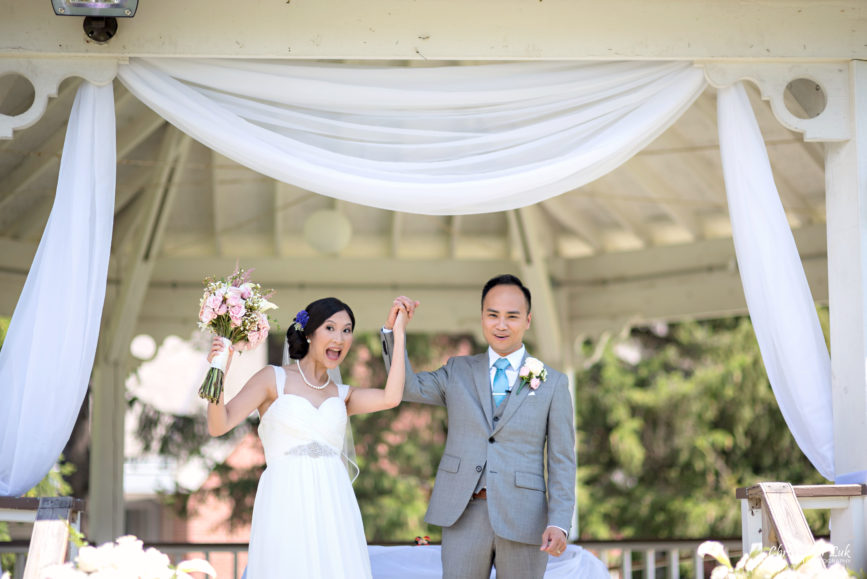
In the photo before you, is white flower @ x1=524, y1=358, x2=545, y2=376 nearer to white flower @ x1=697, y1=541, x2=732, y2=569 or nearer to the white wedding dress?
the white wedding dress

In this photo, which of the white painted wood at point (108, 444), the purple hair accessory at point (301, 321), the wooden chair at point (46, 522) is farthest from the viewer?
the white painted wood at point (108, 444)

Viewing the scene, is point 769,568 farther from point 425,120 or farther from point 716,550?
point 425,120

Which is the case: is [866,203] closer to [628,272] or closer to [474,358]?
[474,358]

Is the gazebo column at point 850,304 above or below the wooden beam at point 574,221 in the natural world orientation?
below

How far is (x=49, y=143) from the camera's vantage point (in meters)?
7.39

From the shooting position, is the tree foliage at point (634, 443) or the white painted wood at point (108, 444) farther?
the tree foliage at point (634, 443)

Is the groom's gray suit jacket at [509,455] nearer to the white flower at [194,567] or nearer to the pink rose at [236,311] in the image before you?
the pink rose at [236,311]

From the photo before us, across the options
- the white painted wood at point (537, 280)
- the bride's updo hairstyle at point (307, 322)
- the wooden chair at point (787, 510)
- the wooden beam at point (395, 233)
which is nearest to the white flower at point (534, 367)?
the bride's updo hairstyle at point (307, 322)

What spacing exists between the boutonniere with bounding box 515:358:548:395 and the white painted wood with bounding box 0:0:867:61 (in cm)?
148

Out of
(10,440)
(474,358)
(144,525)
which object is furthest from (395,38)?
(144,525)

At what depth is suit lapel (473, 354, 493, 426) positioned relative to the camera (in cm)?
469

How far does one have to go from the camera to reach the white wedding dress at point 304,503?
4.52 metres

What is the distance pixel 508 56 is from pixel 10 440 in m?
2.73

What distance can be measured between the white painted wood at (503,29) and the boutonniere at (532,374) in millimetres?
1484
